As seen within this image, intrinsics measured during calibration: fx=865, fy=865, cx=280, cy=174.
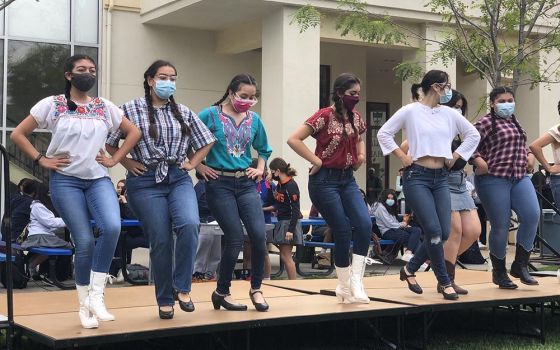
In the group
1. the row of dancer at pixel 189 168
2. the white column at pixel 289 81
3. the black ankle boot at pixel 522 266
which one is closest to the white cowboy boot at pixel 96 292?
the row of dancer at pixel 189 168

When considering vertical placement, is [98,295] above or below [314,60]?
below

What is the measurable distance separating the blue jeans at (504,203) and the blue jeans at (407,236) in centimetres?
559

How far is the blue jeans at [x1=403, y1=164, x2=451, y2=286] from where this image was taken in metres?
7.39

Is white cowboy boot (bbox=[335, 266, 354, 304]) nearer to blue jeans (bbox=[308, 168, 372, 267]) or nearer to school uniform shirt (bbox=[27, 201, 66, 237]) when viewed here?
blue jeans (bbox=[308, 168, 372, 267])

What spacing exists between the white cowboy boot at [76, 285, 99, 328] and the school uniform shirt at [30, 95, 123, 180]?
30.9 inches

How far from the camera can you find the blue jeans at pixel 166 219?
618 cm

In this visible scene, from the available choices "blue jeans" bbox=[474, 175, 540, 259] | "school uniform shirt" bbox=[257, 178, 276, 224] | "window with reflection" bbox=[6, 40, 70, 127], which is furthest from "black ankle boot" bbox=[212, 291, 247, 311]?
"window with reflection" bbox=[6, 40, 70, 127]

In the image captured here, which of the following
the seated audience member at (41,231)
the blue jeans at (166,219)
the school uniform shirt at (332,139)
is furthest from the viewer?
the seated audience member at (41,231)

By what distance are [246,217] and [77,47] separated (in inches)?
528

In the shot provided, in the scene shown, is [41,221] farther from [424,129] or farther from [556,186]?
[556,186]

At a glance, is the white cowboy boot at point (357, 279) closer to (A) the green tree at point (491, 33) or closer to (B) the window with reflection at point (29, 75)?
(A) the green tree at point (491, 33)

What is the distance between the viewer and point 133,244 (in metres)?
12.2

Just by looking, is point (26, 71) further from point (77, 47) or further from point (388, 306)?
point (388, 306)

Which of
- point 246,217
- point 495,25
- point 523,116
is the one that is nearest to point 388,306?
point 246,217
